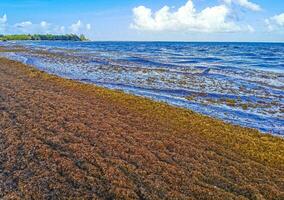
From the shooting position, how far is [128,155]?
33.0 feet

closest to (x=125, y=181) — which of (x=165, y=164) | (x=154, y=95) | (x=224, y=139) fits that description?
(x=165, y=164)

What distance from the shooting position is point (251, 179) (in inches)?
354

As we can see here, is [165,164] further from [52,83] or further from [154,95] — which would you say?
[52,83]

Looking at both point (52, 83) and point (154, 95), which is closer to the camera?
point (154, 95)

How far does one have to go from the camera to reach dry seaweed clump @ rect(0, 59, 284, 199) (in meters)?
8.11

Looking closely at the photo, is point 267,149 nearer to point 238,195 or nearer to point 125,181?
point 238,195

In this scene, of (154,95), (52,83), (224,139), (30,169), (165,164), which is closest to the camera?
(30,169)

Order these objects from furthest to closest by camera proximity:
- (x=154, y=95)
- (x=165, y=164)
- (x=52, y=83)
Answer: (x=52, y=83) < (x=154, y=95) < (x=165, y=164)

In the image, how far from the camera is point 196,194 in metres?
8.02

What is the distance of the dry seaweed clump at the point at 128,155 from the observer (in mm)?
8109

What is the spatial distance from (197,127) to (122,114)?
3263 mm

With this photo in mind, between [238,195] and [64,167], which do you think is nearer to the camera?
[238,195]

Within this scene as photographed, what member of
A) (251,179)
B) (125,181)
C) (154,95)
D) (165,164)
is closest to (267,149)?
(251,179)

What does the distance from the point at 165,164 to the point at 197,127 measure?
173 inches
